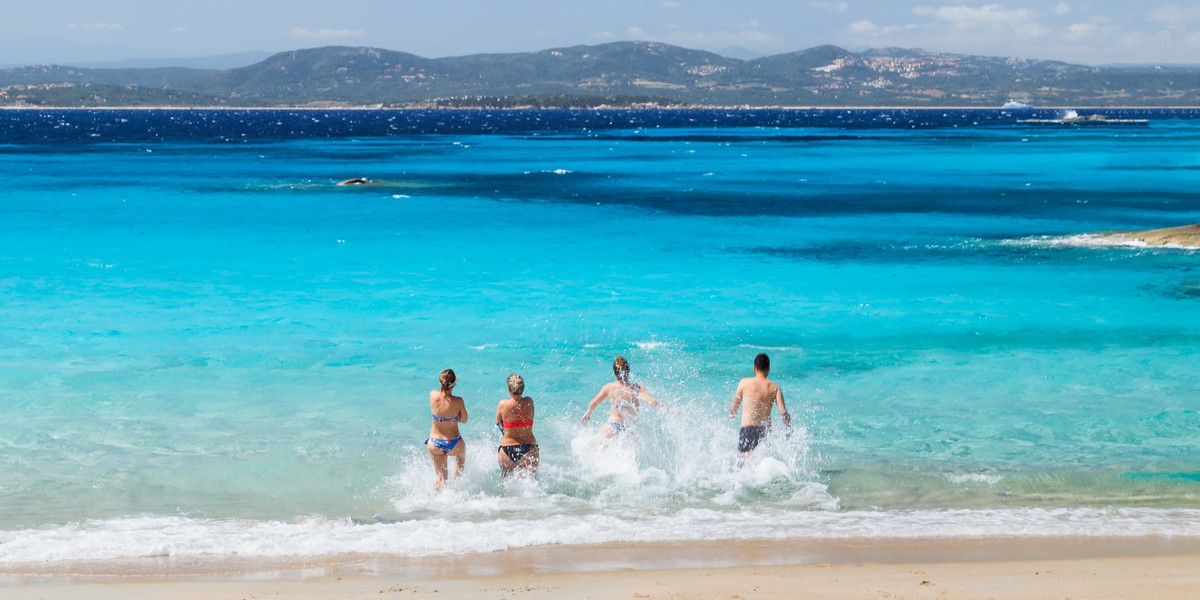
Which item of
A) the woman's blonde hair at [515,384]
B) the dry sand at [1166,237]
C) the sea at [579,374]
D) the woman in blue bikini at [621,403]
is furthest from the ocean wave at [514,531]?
the dry sand at [1166,237]

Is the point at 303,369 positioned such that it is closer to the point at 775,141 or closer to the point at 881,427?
the point at 881,427

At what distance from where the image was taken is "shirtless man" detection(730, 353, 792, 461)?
12.8 meters

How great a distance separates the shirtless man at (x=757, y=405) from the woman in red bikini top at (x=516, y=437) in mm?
2221

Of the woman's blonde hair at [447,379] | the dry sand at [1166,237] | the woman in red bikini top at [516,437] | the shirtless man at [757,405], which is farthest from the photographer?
the dry sand at [1166,237]

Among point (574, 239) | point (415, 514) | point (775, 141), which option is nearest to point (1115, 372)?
point (415, 514)

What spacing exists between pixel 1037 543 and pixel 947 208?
3885cm

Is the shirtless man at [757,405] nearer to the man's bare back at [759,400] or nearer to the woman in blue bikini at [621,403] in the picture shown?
the man's bare back at [759,400]

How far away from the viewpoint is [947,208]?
47844 mm

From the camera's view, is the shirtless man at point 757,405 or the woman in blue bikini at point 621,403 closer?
the shirtless man at point 757,405

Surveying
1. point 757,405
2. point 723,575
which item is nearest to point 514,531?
point 723,575

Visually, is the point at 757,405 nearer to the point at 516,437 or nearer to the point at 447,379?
the point at 516,437

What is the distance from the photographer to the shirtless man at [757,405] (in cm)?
1280

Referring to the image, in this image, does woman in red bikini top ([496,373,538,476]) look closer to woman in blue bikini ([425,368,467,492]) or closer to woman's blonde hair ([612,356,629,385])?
woman in blue bikini ([425,368,467,492])

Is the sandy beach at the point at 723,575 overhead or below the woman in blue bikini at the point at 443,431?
below
